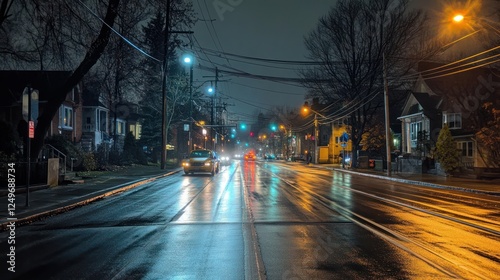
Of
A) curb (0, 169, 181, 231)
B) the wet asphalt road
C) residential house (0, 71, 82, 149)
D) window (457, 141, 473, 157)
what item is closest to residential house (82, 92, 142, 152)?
residential house (0, 71, 82, 149)

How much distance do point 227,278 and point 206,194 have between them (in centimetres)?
1236

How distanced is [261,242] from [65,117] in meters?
40.1

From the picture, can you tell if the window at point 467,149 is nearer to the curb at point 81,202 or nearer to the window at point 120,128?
the curb at point 81,202

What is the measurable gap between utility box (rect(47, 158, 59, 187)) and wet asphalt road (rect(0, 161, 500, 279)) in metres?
5.82

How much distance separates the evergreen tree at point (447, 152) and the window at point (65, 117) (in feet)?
108

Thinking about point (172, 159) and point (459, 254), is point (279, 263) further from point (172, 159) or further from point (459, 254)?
point (172, 159)

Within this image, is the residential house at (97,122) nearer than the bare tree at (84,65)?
No

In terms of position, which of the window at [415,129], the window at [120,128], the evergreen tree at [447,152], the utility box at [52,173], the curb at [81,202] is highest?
the window at [120,128]

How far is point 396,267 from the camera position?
691cm

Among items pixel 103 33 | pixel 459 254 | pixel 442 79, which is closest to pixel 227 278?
pixel 459 254

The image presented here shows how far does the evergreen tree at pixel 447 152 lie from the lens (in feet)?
102

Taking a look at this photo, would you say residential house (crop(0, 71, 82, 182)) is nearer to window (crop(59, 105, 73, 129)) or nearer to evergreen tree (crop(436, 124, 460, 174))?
window (crop(59, 105, 73, 129))

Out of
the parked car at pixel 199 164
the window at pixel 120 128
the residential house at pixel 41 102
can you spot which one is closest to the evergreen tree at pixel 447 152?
the parked car at pixel 199 164

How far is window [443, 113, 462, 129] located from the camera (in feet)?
128
